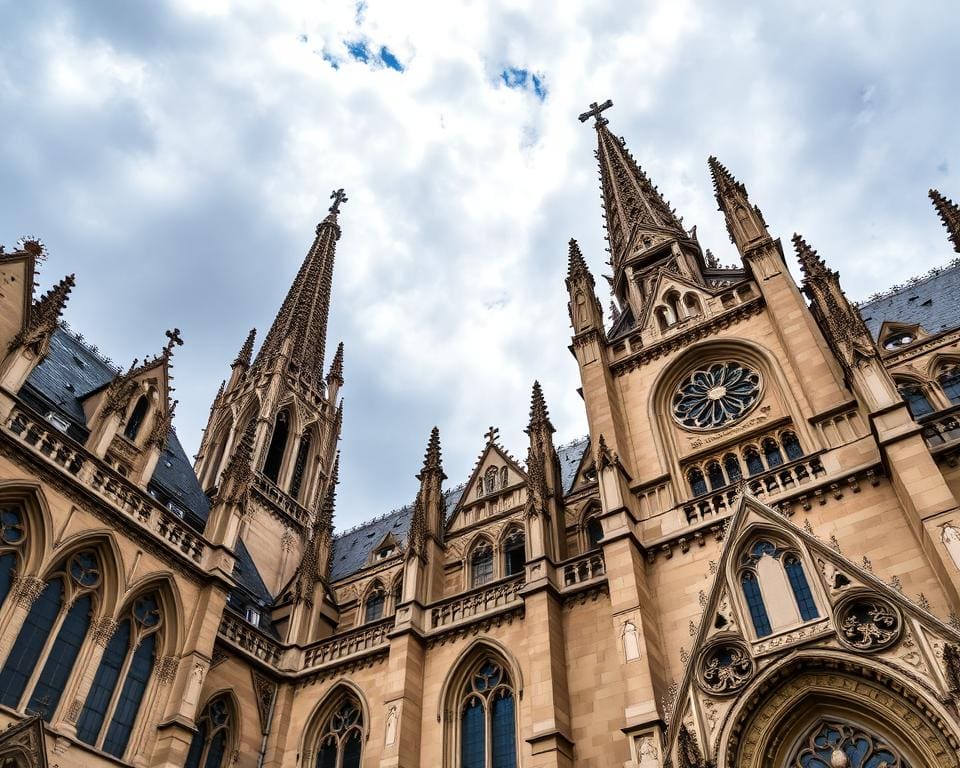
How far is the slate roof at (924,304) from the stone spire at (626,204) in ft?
Result: 26.2

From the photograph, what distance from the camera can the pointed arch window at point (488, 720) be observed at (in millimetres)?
17156

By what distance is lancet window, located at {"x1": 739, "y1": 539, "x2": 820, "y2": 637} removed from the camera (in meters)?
14.5

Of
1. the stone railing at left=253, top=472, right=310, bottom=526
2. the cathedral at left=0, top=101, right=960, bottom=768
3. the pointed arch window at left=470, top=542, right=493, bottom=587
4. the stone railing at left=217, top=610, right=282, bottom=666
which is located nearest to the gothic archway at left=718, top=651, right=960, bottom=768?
the cathedral at left=0, top=101, right=960, bottom=768

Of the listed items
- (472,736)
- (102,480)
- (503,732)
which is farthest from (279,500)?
(503,732)

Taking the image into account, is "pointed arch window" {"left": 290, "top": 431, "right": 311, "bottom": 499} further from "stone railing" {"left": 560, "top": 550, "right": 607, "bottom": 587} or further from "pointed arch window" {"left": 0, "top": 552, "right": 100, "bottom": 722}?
"stone railing" {"left": 560, "top": 550, "right": 607, "bottom": 587}

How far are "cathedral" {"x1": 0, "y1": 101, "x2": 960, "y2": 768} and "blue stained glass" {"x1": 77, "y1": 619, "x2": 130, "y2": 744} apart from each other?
7 cm

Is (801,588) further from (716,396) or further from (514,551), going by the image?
(514,551)

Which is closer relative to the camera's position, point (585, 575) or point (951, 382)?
point (585, 575)

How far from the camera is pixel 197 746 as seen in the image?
1864 centimetres

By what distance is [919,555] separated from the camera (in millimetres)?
14344

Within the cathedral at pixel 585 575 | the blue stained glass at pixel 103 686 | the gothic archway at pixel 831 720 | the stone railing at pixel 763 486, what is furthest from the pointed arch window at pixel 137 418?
the gothic archway at pixel 831 720

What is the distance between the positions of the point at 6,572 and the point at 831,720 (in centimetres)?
1627

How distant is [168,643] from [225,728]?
→ 9.66 ft

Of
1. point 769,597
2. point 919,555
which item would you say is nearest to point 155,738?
point 769,597
